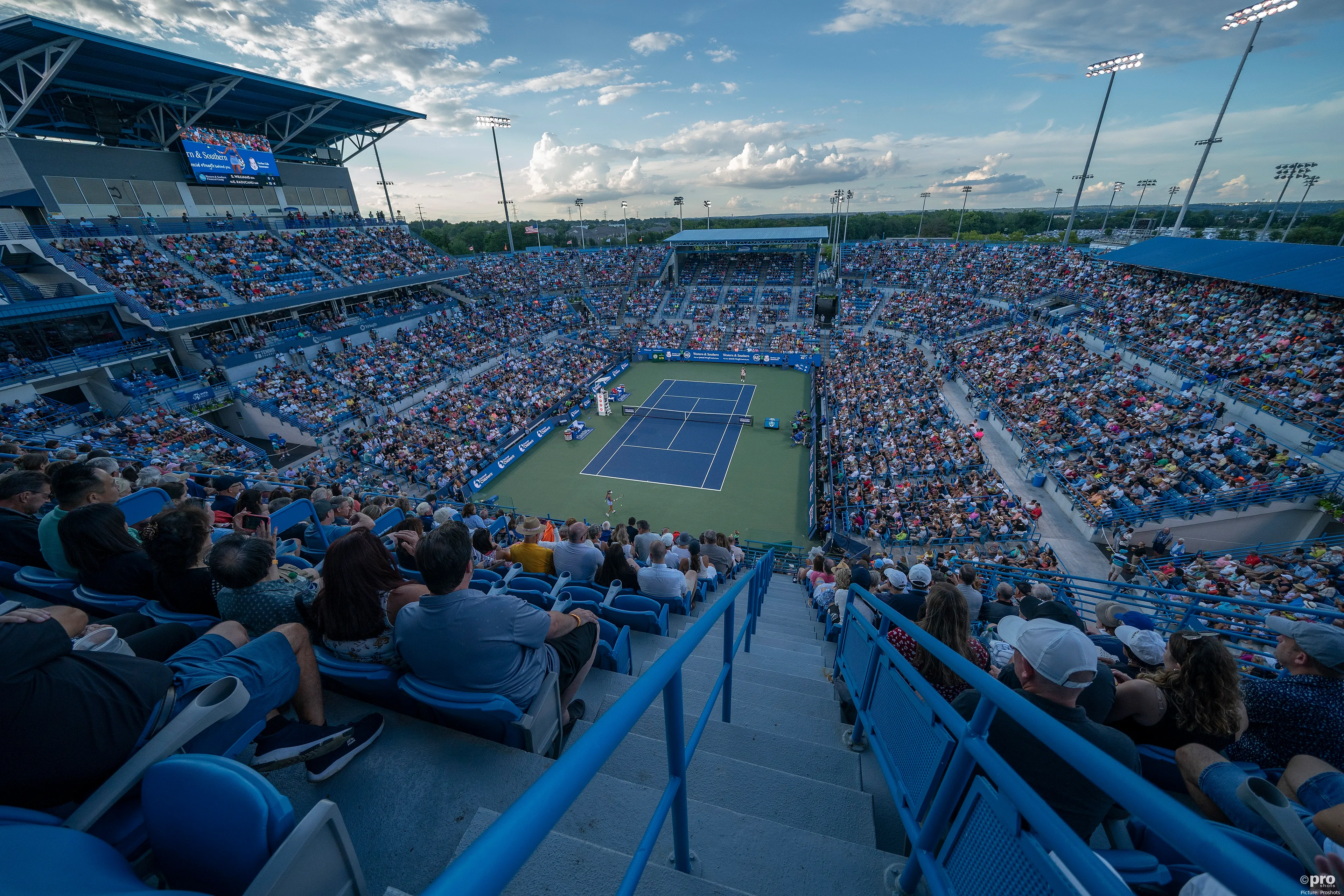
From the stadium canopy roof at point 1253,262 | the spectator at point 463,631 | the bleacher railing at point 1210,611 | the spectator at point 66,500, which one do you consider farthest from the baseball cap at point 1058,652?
the stadium canopy roof at point 1253,262

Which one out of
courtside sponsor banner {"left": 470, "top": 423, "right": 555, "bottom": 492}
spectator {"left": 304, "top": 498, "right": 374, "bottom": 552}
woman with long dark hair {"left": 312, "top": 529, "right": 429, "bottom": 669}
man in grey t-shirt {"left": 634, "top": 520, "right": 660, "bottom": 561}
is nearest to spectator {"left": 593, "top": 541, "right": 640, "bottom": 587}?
man in grey t-shirt {"left": 634, "top": 520, "right": 660, "bottom": 561}

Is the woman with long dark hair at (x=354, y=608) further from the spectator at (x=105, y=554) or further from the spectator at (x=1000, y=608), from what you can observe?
the spectator at (x=1000, y=608)

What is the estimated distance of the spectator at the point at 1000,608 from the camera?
21.1 feet

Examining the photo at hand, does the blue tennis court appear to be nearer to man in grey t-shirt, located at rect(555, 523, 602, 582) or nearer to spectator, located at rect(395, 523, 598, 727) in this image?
man in grey t-shirt, located at rect(555, 523, 602, 582)

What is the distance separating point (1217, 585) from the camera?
10.8m

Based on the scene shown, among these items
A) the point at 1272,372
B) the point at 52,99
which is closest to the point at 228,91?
the point at 52,99

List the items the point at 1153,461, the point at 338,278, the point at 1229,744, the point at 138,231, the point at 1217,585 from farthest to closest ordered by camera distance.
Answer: the point at 338,278 < the point at 138,231 < the point at 1153,461 < the point at 1217,585 < the point at 1229,744

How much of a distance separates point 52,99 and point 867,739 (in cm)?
4217

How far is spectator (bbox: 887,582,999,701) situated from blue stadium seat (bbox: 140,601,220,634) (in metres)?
4.41

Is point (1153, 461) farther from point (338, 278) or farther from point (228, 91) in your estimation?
point (228, 91)

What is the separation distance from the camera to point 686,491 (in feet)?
76.2

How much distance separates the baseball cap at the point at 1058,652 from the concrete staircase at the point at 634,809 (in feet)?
3.51

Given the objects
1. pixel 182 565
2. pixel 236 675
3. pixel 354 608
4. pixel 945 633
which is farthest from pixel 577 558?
pixel 945 633

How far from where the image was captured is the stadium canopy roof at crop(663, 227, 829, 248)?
5050 centimetres
